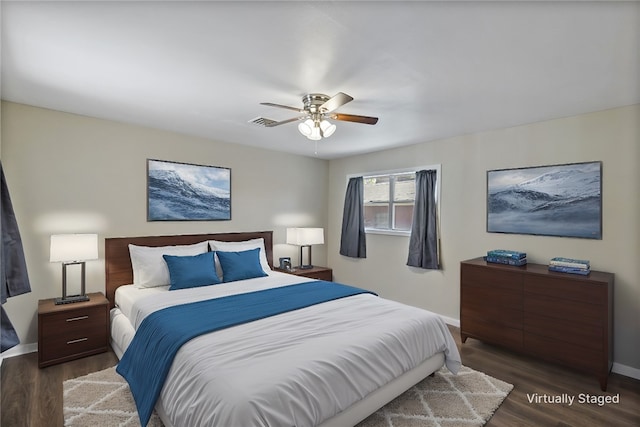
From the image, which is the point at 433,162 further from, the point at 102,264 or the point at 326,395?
the point at 102,264

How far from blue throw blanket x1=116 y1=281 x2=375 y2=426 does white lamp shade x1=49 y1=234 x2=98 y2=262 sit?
1.15 meters

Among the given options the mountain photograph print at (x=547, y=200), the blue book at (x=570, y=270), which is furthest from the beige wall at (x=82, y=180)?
the blue book at (x=570, y=270)

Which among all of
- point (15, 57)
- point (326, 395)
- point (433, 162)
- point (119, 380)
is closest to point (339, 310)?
point (326, 395)

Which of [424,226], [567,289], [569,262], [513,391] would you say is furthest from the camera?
[424,226]

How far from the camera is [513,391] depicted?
2.56 metres

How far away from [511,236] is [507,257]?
371 mm

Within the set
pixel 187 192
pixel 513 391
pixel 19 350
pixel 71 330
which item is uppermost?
pixel 187 192

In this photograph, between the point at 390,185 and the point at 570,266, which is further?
the point at 390,185

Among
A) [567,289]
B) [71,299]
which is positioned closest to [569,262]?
[567,289]

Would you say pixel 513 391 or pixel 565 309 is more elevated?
pixel 565 309

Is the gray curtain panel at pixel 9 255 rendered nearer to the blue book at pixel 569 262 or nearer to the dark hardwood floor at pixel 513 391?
the dark hardwood floor at pixel 513 391

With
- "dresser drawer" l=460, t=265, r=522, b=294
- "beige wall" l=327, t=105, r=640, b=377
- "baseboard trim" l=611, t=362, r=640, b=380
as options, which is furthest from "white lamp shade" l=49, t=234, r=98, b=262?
"baseboard trim" l=611, t=362, r=640, b=380

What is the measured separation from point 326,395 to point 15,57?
9.55 feet

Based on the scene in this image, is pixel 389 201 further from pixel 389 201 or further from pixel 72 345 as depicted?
pixel 72 345
